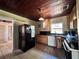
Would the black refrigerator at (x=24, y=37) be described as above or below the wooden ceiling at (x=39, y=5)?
below

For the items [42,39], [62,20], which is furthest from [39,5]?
[42,39]

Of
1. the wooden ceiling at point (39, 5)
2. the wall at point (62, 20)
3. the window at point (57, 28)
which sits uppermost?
the wooden ceiling at point (39, 5)

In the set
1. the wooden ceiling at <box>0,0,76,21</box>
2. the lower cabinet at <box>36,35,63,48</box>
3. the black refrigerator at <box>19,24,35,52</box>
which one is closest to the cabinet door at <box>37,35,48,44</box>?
the lower cabinet at <box>36,35,63,48</box>

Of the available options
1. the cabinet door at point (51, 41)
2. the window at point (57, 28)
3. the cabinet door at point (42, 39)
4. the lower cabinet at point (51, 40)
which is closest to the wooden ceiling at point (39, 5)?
the window at point (57, 28)

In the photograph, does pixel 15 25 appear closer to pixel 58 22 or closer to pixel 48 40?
pixel 48 40

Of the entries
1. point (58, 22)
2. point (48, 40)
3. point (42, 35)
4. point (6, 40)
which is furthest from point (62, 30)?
point (6, 40)

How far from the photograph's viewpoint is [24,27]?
579cm

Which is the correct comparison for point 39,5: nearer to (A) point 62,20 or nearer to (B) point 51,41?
(A) point 62,20

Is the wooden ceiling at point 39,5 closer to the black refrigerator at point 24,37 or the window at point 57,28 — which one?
the black refrigerator at point 24,37

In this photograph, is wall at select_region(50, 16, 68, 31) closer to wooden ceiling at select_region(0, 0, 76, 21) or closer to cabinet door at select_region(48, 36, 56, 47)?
cabinet door at select_region(48, 36, 56, 47)

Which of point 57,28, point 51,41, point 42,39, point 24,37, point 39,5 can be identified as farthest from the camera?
point 42,39

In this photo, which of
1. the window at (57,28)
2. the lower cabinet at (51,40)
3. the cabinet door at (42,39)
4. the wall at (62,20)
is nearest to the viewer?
the lower cabinet at (51,40)

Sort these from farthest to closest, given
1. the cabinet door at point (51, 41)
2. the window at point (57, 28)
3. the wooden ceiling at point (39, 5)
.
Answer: the window at point (57, 28) → the cabinet door at point (51, 41) → the wooden ceiling at point (39, 5)

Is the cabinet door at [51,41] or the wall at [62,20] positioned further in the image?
the cabinet door at [51,41]
